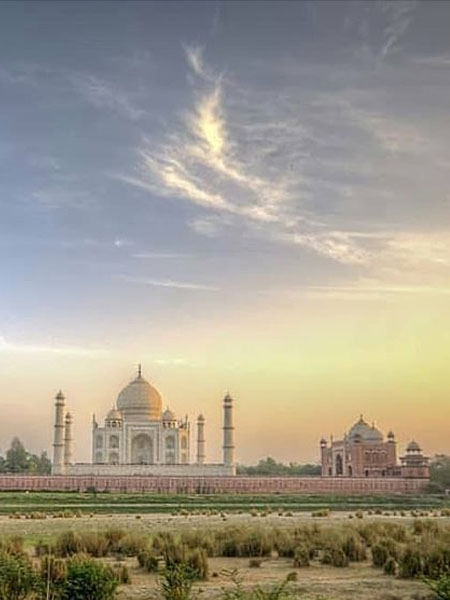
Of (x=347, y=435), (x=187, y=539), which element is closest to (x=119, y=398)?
(x=347, y=435)

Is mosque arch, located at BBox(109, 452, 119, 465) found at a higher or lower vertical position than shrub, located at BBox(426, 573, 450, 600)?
higher

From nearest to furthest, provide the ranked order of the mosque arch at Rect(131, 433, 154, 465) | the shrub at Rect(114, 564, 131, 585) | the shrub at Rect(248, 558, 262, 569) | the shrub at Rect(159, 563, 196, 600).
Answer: the shrub at Rect(159, 563, 196, 600) < the shrub at Rect(114, 564, 131, 585) < the shrub at Rect(248, 558, 262, 569) < the mosque arch at Rect(131, 433, 154, 465)

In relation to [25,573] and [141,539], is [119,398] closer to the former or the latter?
[141,539]

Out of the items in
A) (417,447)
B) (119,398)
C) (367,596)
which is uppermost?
(119,398)

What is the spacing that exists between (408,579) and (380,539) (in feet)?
15.6

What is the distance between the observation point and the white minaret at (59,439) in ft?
266

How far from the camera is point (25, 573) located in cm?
1136

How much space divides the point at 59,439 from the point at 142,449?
35.2ft

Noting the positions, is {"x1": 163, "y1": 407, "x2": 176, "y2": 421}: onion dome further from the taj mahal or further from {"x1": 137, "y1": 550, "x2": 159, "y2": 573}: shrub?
{"x1": 137, "y1": 550, "x2": 159, "y2": 573}: shrub

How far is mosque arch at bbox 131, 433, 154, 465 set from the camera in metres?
89.3

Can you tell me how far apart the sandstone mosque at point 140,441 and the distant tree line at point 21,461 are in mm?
16352

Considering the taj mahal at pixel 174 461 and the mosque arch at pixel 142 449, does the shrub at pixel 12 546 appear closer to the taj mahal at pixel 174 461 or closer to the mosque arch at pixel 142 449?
the taj mahal at pixel 174 461

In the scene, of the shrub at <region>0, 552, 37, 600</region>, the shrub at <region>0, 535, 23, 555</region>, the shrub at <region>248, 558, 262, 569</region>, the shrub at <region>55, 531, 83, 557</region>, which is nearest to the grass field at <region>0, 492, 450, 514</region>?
the shrub at <region>0, 535, 23, 555</region>

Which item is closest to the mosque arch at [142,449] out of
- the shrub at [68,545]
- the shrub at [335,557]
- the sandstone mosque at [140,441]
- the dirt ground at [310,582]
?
the sandstone mosque at [140,441]
